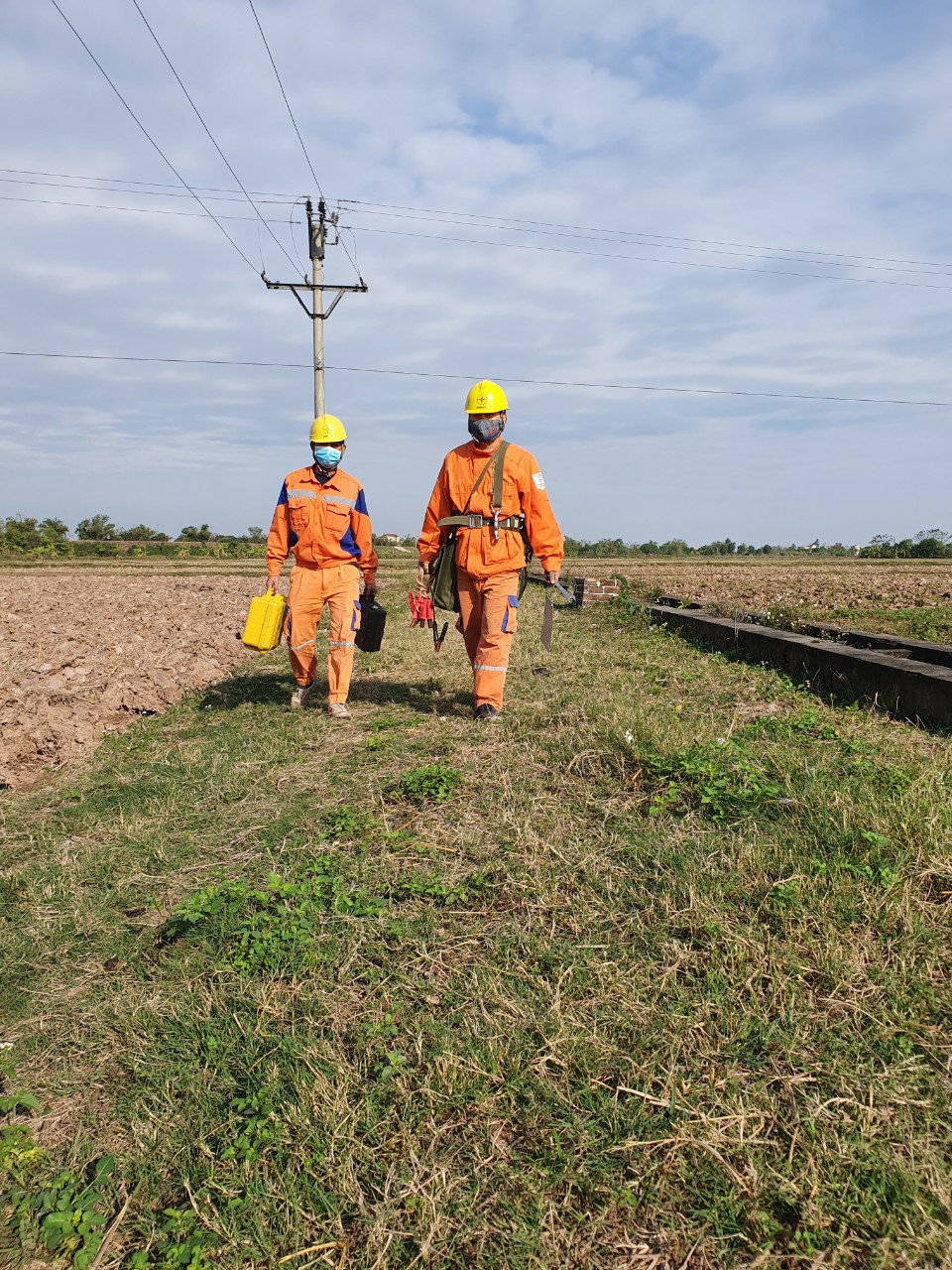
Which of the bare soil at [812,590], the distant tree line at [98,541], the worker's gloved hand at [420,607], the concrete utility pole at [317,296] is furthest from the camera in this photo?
the distant tree line at [98,541]

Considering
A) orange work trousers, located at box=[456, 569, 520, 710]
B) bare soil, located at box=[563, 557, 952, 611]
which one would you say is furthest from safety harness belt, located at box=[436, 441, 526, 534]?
bare soil, located at box=[563, 557, 952, 611]

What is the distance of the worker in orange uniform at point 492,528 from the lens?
570 cm

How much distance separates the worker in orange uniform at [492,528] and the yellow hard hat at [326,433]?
976 mm

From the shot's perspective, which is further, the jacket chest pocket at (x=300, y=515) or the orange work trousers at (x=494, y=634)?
the jacket chest pocket at (x=300, y=515)

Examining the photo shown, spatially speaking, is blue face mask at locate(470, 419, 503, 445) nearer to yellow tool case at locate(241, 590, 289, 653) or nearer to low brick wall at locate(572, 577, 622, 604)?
yellow tool case at locate(241, 590, 289, 653)

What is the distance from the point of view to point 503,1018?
7.95ft

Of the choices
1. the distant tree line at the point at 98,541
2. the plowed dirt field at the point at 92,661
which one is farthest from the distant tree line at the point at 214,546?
the plowed dirt field at the point at 92,661

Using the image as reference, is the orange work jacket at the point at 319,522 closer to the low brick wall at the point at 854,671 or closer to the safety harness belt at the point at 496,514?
the safety harness belt at the point at 496,514

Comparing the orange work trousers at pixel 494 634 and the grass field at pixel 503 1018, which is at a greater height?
the orange work trousers at pixel 494 634

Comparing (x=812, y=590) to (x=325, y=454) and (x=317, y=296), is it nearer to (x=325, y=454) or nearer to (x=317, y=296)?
(x=325, y=454)

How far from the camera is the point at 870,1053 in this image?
2.15 metres

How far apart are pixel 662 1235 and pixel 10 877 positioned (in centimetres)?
314

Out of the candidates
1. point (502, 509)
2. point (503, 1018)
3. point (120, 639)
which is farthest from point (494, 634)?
point (120, 639)

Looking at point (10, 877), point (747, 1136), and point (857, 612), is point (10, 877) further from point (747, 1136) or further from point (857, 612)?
point (857, 612)
